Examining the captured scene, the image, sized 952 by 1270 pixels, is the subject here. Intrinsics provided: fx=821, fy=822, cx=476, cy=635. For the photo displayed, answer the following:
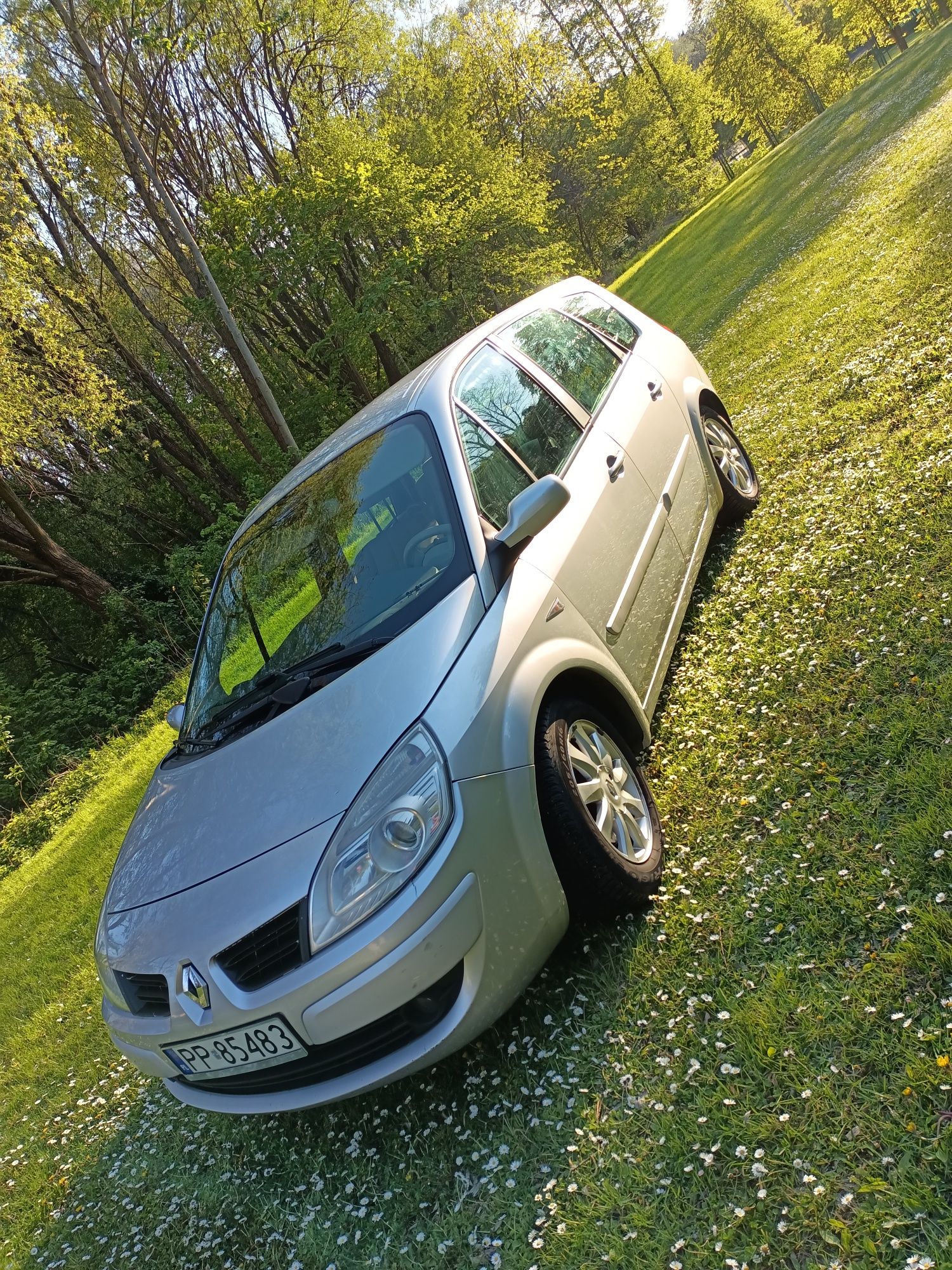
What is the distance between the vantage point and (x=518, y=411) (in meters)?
3.57

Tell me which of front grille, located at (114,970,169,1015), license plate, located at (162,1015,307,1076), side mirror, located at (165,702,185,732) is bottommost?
license plate, located at (162,1015,307,1076)

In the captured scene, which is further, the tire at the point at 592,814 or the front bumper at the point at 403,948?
the tire at the point at 592,814

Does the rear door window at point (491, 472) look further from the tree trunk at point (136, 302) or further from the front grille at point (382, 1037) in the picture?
the tree trunk at point (136, 302)

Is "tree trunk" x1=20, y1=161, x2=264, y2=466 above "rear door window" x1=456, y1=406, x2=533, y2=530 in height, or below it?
above

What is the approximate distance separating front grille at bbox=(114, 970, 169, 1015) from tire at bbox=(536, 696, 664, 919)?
1259mm

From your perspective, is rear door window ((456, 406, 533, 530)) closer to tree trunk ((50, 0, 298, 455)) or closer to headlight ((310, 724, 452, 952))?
headlight ((310, 724, 452, 952))

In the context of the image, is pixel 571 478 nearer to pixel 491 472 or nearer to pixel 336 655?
pixel 491 472

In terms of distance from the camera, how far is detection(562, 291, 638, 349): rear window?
463 cm

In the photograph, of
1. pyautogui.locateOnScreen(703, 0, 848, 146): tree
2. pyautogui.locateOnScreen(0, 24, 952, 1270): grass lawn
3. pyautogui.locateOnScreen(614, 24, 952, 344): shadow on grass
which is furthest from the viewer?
pyautogui.locateOnScreen(703, 0, 848, 146): tree

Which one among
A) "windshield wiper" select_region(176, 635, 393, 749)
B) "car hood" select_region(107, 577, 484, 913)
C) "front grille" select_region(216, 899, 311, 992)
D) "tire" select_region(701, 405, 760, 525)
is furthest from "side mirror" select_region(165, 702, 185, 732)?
"tire" select_region(701, 405, 760, 525)

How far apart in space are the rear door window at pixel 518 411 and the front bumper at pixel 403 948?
155 centimetres

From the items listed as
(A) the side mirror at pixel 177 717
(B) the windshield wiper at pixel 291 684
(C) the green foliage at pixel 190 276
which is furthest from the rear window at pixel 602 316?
(C) the green foliage at pixel 190 276

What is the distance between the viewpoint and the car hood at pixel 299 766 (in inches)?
95.3

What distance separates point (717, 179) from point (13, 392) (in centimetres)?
4410
